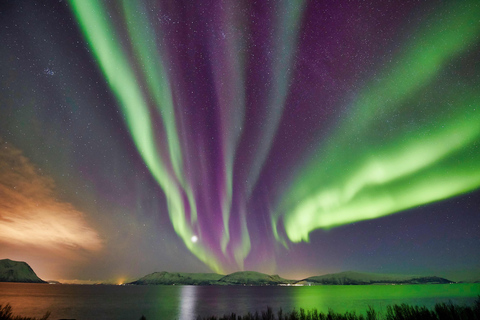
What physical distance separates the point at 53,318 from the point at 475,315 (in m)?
63.1

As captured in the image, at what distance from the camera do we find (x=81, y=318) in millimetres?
46969

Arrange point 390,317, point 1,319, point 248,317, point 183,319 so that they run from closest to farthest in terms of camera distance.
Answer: point 1,319, point 390,317, point 248,317, point 183,319

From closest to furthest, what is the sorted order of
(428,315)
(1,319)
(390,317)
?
(1,319), (428,315), (390,317)

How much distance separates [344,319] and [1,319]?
2632 cm

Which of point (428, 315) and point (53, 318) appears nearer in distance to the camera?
point (428, 315)

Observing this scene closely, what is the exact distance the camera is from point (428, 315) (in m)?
19.2

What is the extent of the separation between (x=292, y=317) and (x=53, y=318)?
5034cm

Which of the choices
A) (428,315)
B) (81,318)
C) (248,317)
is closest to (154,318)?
(81,318)

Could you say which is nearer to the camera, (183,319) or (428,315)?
(428,315)

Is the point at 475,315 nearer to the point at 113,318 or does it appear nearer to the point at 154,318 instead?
the point at 154,318

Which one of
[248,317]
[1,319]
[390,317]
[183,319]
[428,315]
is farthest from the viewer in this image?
[183,319]

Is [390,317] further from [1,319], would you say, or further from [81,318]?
[81,318]

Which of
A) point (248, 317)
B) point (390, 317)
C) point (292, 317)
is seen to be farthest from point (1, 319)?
point (390, 317)

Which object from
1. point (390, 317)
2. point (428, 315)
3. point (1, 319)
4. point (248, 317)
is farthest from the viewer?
point (248, 317)
